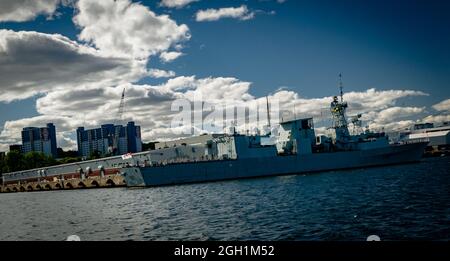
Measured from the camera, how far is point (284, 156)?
55.5 metres

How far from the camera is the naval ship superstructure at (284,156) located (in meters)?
50.1

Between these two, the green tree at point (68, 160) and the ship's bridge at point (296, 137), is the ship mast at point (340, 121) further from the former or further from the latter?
the green tree at point (68, 160)

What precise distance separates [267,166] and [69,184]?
1447 inches

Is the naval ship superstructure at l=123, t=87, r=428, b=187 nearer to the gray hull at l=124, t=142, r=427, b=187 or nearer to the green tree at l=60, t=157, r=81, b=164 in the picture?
the gray hull at l=124, t=142, r=427, b=187

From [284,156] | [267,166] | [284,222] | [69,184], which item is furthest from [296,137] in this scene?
[284,222]

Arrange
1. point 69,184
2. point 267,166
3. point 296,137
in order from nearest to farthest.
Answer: point 267,166 → point 296,137 → point 69,184

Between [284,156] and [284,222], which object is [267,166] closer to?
[284,156]

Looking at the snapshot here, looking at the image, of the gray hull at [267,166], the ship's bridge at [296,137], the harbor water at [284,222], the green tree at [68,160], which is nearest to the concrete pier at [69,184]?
the gray hull at [267,166]

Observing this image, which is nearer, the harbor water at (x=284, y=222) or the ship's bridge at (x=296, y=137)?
the harbor water at (x=284, y=222)

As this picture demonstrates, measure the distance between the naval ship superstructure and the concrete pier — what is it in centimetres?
651

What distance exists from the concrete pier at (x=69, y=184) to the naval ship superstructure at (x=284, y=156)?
6.51 metres

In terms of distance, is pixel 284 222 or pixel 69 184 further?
pixel 69 184

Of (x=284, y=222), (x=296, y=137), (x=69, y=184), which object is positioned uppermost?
(x=296, y=137)
